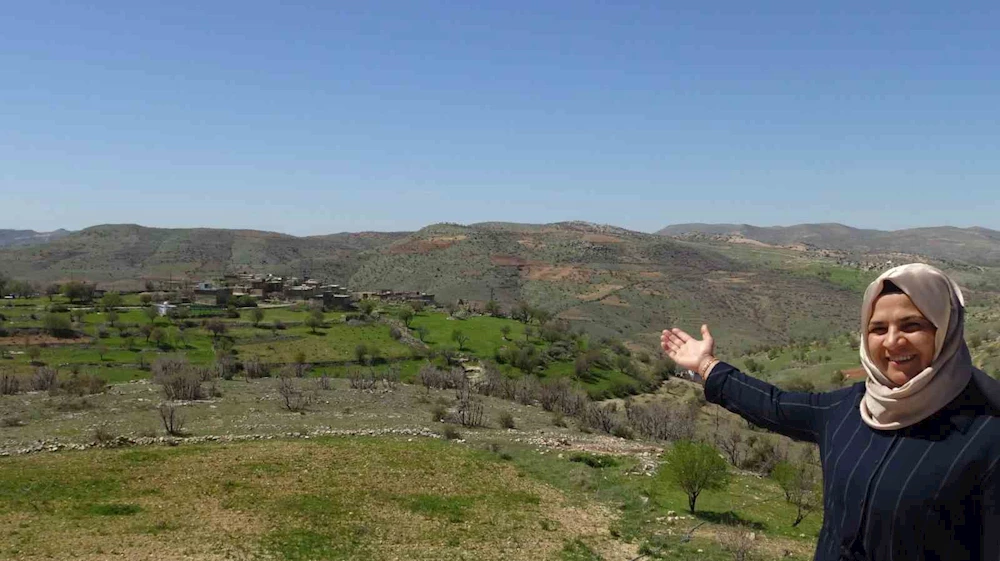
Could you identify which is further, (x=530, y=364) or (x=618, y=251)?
(x=618, y=251)

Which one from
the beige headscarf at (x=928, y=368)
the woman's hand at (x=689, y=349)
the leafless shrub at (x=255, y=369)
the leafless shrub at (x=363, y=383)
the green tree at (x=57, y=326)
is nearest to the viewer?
the beige headscarf at (x=928, y=368)

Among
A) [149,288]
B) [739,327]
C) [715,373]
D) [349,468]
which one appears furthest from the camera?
[739,327]

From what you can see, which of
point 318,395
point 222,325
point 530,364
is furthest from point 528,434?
point 222,325

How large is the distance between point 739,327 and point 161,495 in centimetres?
9104

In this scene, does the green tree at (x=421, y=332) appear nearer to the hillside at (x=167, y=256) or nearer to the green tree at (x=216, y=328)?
the green tree at (x=216, y=328)

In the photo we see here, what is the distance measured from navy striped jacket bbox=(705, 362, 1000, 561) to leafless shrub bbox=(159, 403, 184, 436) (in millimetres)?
30258

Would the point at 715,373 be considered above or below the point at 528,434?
above

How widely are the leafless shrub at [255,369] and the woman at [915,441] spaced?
48233 millimetres

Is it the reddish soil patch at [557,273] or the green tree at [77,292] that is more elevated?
the reddish soil patch at [557,273]

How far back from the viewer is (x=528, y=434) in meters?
32.6

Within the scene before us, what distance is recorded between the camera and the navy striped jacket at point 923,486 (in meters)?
2.16

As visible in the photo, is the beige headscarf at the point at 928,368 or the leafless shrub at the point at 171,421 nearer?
the beige headscarf at the point at 928,368

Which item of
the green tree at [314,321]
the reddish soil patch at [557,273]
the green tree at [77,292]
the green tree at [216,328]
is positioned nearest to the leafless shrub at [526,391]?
the green tree at [314,321]

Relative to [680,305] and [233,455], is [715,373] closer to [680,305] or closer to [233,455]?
[233,455]
